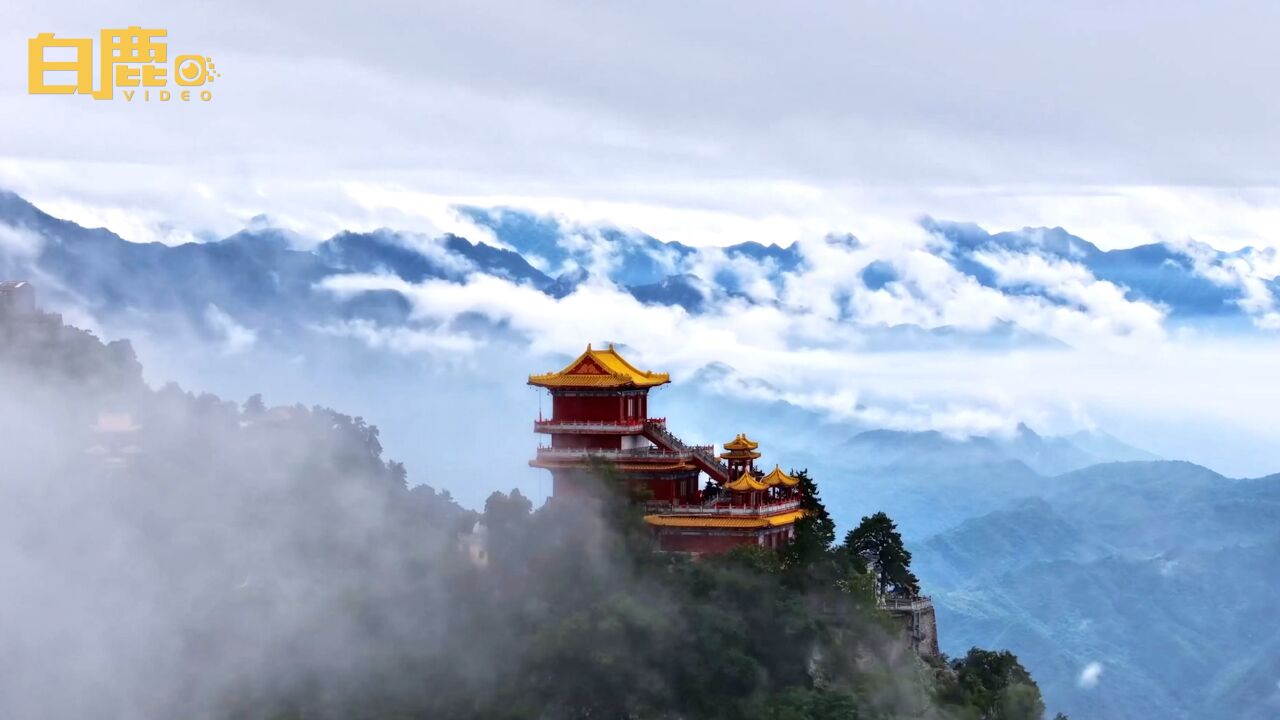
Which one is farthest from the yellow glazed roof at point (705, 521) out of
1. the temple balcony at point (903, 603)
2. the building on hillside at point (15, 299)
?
the building on hillside at point (15, 299)

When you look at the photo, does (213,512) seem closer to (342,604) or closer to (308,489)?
(308,489)

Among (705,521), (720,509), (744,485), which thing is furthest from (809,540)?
(705,521)

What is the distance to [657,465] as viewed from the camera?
2525 inches

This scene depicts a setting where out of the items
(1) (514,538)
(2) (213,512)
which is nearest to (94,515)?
(2) (213,512)

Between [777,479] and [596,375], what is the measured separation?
831 centimetres

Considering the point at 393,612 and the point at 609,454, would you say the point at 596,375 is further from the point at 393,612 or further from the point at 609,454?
the point at 393,612

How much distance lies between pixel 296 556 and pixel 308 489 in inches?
215

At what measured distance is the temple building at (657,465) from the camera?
2480 inches

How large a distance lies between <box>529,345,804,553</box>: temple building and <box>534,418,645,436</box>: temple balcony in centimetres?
4

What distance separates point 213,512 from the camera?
69.9 m

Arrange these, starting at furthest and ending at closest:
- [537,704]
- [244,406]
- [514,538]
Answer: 1. [244,406]
2. [514,538]
3. [537,704]

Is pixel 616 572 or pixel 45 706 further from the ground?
pixel 616 572

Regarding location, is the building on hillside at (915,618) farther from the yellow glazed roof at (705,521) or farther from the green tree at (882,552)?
the yellow glazed roof at (705,521)

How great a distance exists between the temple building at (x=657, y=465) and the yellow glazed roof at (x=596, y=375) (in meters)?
0.04
